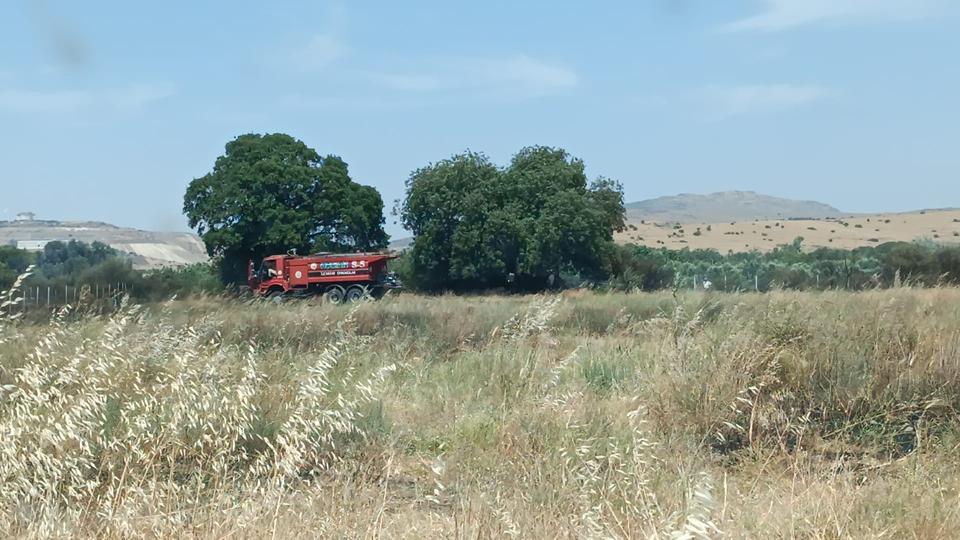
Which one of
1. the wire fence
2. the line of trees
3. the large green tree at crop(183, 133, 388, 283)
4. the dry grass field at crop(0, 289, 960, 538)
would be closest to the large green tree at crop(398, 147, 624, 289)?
the line of trees

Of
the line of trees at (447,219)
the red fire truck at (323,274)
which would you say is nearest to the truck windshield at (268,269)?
the red fire truck at (323,274)

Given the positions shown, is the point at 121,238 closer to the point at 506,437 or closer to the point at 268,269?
the point at 268,269

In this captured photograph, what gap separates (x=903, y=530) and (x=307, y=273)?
40.5 meters

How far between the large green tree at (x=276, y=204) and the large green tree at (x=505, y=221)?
12.0 ft

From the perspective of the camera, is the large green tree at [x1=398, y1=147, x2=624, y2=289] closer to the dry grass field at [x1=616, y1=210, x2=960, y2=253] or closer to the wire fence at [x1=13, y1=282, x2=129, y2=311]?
the dry grass field at [x1=616, y1=210, x2=960, y2=253]

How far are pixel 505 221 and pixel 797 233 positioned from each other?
169 feet

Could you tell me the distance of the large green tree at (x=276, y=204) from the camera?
51.0 metres

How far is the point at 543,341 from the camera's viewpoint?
10.3 metres

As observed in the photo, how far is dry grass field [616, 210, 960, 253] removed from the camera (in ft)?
256

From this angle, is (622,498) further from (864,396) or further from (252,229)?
(252,229)

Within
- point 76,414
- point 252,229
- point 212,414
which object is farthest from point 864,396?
point 252,229

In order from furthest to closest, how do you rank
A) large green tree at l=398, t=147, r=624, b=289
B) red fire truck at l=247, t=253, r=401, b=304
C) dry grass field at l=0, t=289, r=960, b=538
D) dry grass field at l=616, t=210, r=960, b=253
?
dry grass field at l=616, t=210, r=960, b=253, large green tree at l=398, t=147, r=624, b=289, red fire truck at l=247, t=253, r=401, b=304, dry grass field at l=0, t=289, r=960, b=538

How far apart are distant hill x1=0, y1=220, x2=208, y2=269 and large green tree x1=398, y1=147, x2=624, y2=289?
12920 millimetres

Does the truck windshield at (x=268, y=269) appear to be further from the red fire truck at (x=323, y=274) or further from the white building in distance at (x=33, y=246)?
the white building in distance at (x=33, y=246)
